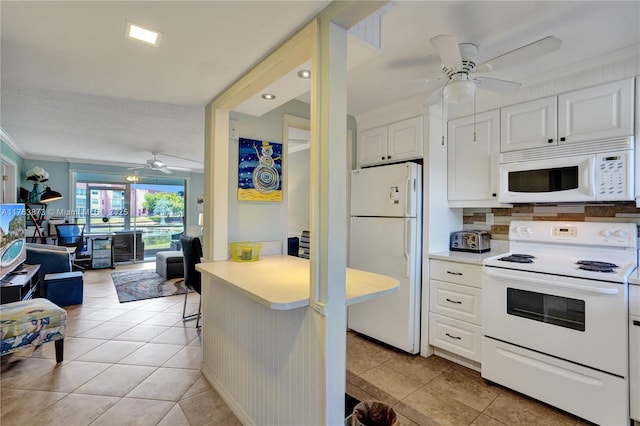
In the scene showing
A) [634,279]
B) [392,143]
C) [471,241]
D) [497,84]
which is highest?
[497,84]

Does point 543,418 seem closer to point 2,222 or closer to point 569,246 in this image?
point 569,246

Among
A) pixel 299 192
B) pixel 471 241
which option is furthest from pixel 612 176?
pixel 299 192

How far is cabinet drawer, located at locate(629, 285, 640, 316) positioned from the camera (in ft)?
5.79

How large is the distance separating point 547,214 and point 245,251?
2464 mm

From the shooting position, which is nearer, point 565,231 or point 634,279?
point 634,279

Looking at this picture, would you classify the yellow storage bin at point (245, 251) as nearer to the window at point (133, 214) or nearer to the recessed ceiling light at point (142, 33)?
the recessed ceiling light at point (142, 33)

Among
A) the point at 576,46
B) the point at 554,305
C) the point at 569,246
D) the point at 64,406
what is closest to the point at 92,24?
the point at 64,406

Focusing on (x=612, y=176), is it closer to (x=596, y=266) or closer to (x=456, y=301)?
(x=596, y=266)

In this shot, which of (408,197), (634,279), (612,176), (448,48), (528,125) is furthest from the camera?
(408,197)

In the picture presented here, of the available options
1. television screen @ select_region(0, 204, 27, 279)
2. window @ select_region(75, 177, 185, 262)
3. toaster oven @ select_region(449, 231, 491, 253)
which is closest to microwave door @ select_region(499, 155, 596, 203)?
toaster oven @ select_region(449, 231, 491, 253)

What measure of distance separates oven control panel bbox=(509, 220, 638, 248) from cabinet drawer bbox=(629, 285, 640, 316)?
0.53 metres

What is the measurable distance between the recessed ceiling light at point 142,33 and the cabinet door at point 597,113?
8.78ft

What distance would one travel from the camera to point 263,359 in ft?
5.65

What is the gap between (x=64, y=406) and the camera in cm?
203
